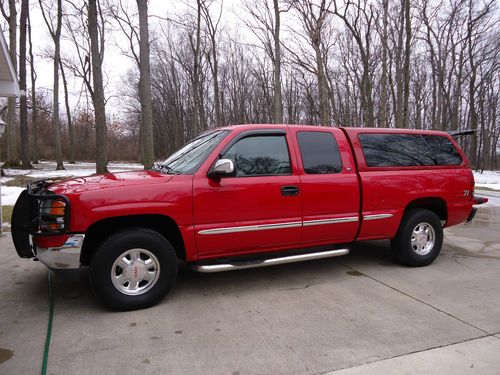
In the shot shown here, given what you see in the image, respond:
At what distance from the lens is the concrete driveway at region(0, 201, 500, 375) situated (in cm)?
278

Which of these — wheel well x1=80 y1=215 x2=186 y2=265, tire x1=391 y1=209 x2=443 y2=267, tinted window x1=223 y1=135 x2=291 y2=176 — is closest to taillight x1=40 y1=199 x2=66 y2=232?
wheel well x1=80 y1=215 x2=186 y2=265

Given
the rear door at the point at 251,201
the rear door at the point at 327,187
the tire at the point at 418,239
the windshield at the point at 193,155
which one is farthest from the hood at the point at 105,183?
the tire at the point at 418,239

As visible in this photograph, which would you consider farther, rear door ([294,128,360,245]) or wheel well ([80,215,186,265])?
rear door ([294,128,360,245])

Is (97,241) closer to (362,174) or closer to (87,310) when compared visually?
(87,310)

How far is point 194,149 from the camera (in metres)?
4.53

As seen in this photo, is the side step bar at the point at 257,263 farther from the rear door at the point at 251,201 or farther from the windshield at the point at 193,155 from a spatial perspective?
the windshield at the point at 193,155

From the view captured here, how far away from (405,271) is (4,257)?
5.71 metres

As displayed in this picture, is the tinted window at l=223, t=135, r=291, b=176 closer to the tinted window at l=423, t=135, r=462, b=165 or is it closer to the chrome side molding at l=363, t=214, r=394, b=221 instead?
the chrome side molding at l=363, t=214, r=394, b=221

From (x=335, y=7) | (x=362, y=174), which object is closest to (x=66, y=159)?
(x=335, y=7)

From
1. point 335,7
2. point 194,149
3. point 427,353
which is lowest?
point 427,353

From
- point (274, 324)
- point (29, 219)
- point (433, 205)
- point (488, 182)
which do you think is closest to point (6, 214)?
point (29, 219)

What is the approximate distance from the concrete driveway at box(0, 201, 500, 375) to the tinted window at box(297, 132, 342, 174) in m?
1.39

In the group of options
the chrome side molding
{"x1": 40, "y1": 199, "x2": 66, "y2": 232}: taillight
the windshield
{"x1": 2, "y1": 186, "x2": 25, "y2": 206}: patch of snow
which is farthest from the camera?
{"x1": 2, "y1": 186, "x2": 25, "y2": 206}: patch of snow

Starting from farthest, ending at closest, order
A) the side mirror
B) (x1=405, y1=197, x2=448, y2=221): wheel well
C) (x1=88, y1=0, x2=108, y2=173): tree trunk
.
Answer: (x1=88, y1=0, x2=108, y2=173): tree trunk
(x1=405, y1=197, x2=448, y2=221): wheel well
the side mirror
